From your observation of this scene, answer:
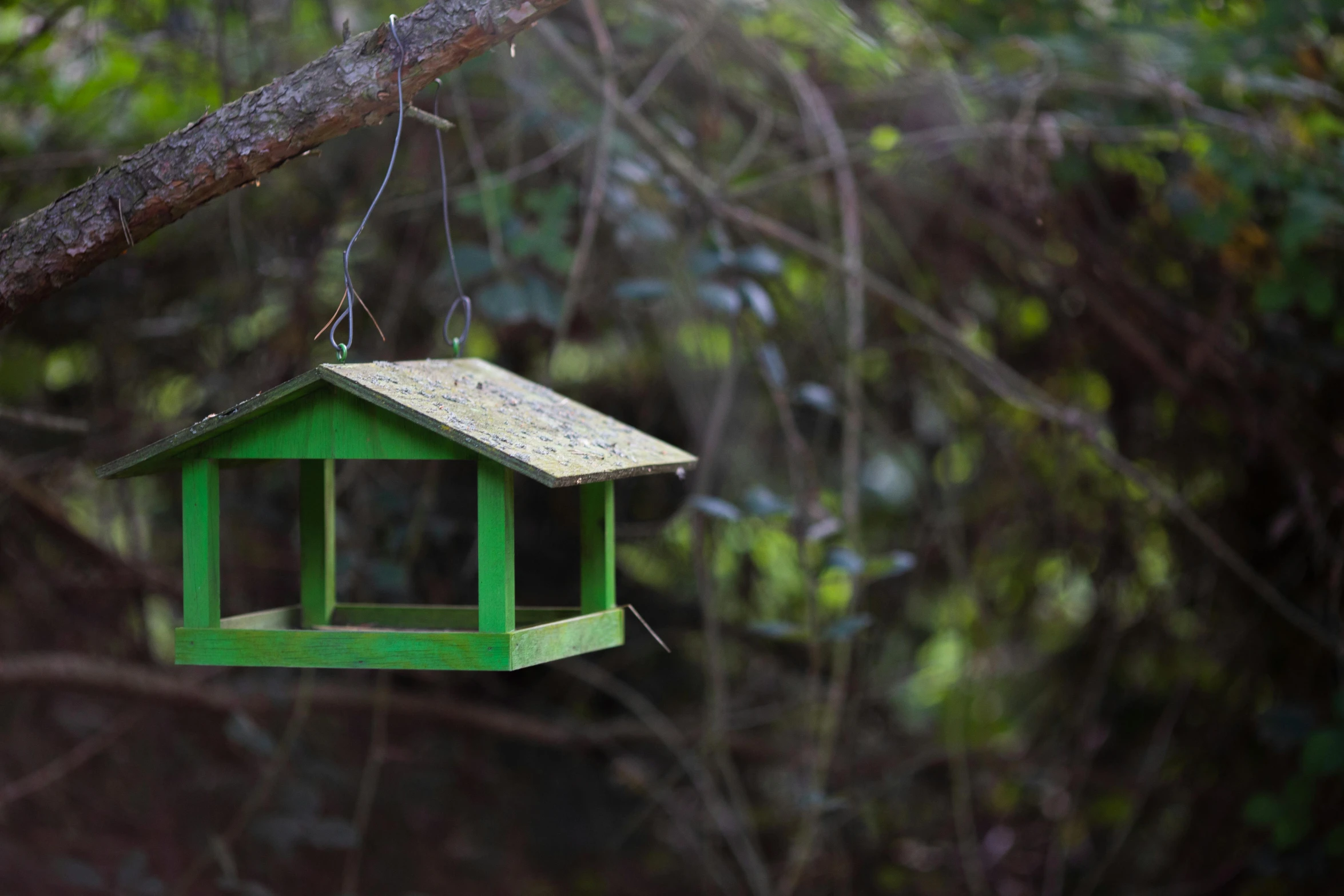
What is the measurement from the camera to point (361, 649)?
4.04 ft

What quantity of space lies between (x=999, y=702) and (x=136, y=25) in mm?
2844

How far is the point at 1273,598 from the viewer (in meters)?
2.44

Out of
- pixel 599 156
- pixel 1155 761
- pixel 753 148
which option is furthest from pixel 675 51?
pixel 1155 761

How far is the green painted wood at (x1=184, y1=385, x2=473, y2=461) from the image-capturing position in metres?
1.23

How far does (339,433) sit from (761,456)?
79.2 inches

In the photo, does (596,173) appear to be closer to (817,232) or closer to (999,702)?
(817,232)

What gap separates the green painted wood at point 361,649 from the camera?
122 centimetres

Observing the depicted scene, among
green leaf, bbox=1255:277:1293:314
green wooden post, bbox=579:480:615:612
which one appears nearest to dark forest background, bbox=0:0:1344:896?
green leaf, bbox=1255:277:1293:314

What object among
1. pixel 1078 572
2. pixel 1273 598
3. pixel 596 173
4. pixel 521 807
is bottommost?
pixel 521 807

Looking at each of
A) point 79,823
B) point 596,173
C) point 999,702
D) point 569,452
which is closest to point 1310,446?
point 999,702

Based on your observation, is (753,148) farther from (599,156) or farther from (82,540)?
(82,540)

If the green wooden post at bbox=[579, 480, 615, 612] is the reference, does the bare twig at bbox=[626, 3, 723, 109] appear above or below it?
above

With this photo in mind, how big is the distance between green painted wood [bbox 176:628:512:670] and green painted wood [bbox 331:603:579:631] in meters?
0.33

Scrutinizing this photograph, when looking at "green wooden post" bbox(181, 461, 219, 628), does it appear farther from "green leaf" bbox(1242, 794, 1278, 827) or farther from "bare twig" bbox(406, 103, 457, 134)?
"green leaf" bbox(1242, 794, 1278, 827)
